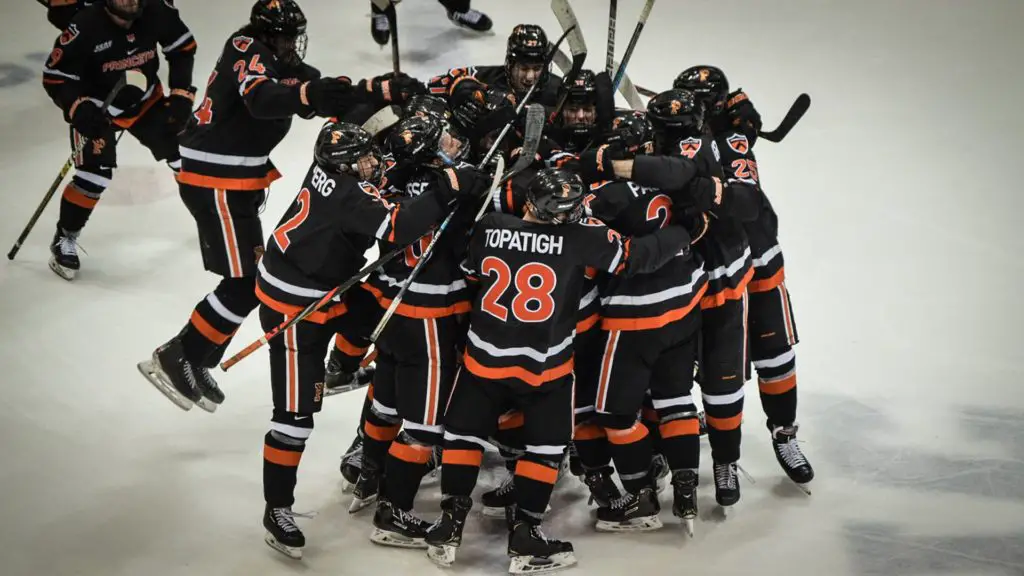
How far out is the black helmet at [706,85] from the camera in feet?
14.6

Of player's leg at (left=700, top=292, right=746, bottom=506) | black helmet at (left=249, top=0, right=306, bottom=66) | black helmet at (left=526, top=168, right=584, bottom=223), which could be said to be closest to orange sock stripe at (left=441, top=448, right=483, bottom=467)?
black helmet at (left=526, top=168, right=584, bottom=223)

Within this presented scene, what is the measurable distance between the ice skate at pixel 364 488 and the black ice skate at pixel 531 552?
629mm

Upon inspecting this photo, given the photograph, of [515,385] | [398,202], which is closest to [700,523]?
[515,385]

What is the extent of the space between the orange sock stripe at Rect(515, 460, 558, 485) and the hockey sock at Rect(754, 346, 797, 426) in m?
1.07

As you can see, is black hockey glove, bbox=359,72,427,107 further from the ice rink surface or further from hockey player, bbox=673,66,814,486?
the ice rink surface

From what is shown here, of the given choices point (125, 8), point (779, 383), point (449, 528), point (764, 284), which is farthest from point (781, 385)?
point (125, 8)

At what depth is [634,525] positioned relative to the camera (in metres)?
4.36

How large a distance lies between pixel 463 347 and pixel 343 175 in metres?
0.75

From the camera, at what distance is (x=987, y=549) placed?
170 inches

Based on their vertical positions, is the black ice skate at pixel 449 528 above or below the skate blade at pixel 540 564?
above

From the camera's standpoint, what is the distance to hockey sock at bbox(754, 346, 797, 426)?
15.1ft

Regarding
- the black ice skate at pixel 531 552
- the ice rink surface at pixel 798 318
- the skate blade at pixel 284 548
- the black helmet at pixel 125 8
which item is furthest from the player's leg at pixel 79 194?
the black ice skate at pixel 531 552

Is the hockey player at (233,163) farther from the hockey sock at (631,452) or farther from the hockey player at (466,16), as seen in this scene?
the hockey player at (466,16)

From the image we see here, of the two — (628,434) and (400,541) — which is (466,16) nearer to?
(628,434)
